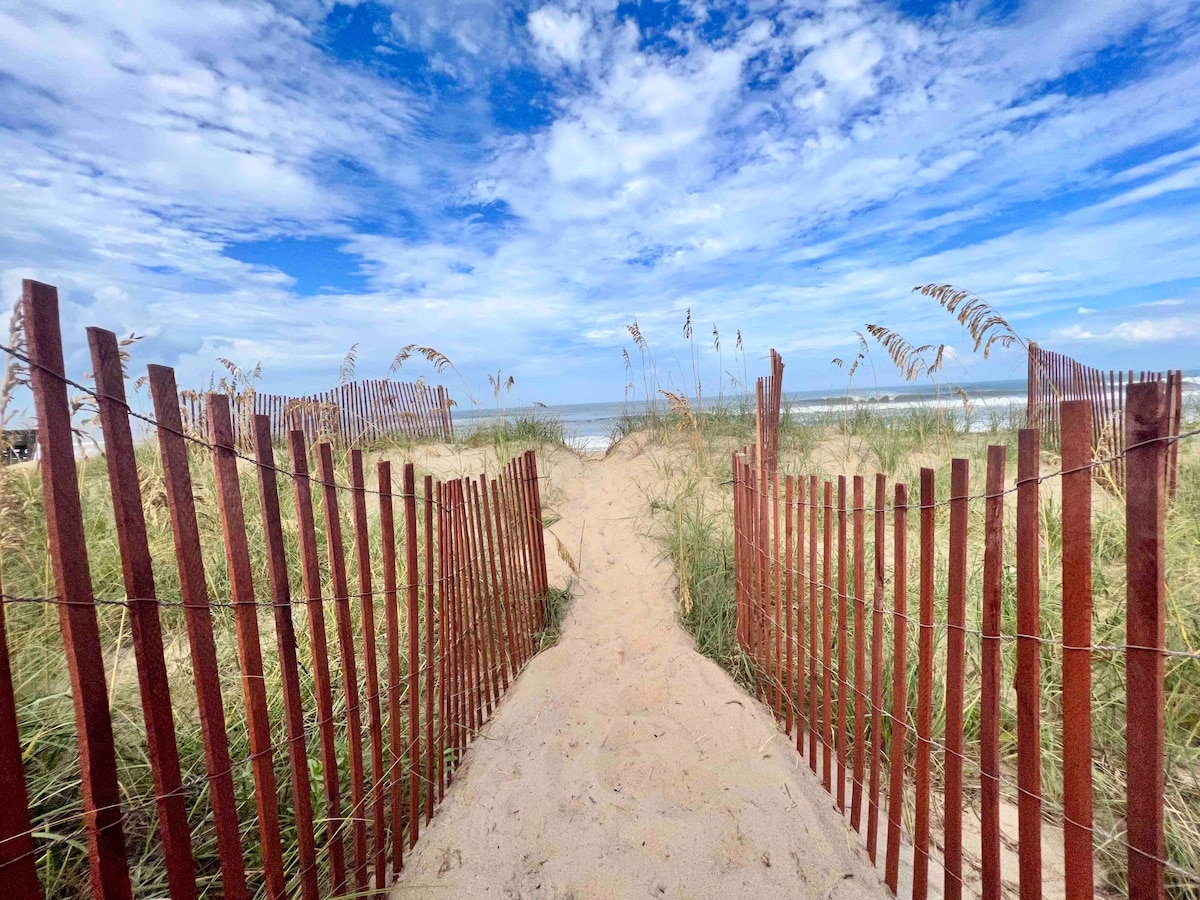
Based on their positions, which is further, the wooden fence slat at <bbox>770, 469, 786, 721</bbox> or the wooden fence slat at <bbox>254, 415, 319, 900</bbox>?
the wooden fence slat at <bbox>770, 469, 786, 721</bbox>

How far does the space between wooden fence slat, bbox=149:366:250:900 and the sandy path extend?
1023 mm

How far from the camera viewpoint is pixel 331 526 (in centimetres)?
215

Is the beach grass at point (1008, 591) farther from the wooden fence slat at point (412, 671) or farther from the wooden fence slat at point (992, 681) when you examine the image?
the wooden fence slat at point (412, 671)

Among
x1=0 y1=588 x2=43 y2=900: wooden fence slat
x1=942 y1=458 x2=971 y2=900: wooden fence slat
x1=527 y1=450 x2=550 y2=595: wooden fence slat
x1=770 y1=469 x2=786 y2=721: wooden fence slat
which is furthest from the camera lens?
x1=527 y1=450 x2=550 y2=595: wooden fence slat

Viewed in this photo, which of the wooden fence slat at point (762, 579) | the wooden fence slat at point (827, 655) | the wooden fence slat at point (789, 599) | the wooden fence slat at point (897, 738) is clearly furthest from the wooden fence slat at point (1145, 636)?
the wooden fence slat at point (762, 579)

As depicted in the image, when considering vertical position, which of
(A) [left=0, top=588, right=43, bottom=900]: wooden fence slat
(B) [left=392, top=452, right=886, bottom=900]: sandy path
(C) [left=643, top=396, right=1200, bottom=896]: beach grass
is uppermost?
(A) [left=0, top=588, right=43, bottom=900]: wooden fence slat

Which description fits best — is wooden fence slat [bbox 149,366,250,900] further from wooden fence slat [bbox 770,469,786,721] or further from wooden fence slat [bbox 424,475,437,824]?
wooden fence slat [bbox 770,469,786,721]

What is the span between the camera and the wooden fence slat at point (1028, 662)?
163cm

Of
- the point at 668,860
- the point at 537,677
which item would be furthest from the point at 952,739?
the point at 537,677

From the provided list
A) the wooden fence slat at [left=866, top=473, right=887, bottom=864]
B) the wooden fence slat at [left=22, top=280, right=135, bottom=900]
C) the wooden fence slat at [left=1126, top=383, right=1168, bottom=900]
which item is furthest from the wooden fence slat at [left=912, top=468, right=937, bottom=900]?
the wooden fence slat at [left=22, top=280, right=135, bottom=900]

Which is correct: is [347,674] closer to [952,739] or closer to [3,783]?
[3,783]

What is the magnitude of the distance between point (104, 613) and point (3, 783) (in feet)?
11.5

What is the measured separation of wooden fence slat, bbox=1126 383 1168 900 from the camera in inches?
53.5

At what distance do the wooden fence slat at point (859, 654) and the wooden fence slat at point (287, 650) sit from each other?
6.44ft
